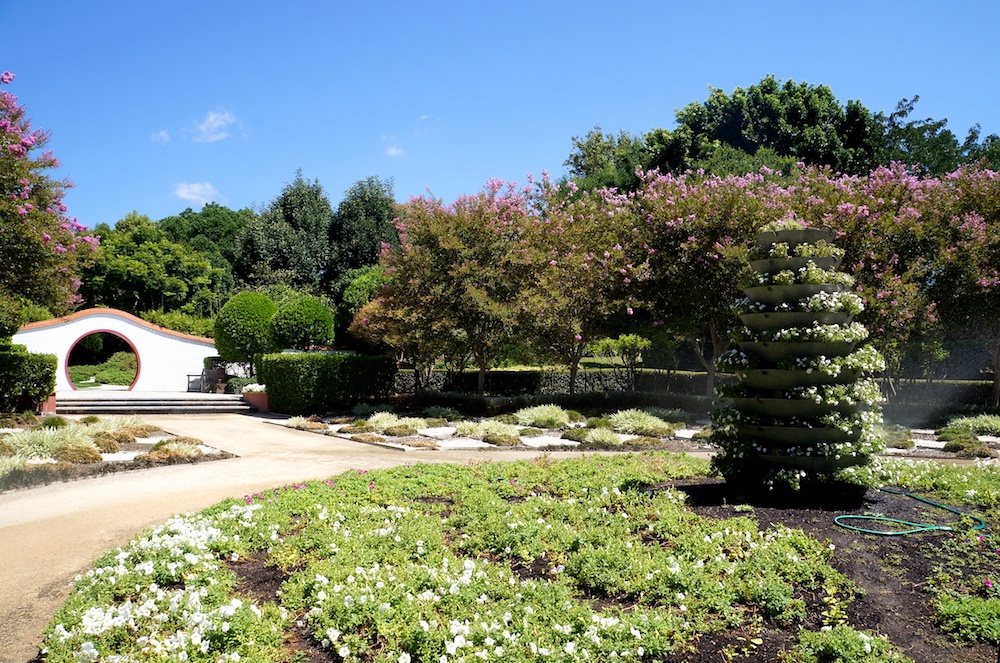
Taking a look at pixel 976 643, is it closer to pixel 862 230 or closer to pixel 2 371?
pixel 862 230

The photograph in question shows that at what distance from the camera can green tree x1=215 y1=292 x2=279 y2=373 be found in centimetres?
2312

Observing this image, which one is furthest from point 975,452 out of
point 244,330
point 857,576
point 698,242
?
point 244,330

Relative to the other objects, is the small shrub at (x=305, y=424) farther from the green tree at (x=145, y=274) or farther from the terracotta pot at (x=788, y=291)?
the green tree at (x=145, y=274)

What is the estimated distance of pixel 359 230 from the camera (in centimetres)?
3447

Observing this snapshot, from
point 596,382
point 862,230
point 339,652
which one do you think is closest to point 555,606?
point 339,652

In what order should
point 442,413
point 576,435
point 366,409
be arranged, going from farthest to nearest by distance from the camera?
point 366,409 → point 442,413 → point 576,435

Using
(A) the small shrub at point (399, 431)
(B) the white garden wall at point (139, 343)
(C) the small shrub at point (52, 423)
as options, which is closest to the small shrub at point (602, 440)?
(A) the small shrub at point (399, 431)

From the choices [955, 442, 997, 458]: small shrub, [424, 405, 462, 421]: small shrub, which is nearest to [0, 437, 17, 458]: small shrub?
[424, 405, 462, 421]: small shrub

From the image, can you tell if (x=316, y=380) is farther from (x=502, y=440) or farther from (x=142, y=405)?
(x=502, y=440)

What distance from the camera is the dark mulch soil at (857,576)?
10.9 feet

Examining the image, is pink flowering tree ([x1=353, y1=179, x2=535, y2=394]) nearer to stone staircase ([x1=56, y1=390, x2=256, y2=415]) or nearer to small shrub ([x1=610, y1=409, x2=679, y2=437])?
small shrub ([x1=610, y1=409, x2=679, y2=437])

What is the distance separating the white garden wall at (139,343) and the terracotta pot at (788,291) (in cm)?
2331

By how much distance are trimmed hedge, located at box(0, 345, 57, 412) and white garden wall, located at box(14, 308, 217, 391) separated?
791 cm

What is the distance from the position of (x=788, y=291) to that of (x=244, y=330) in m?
20.4
